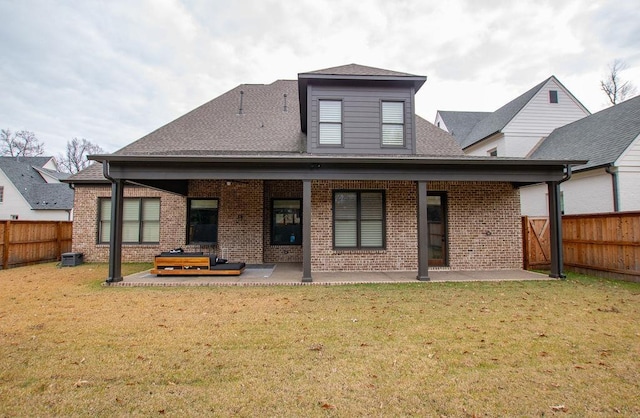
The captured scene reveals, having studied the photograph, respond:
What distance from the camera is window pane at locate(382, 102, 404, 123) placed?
9.40 metres

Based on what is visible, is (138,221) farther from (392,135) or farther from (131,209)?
(392,135)

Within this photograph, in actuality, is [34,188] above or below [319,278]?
above

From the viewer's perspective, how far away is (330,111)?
366 inches

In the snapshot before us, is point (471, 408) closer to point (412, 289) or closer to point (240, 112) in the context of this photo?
point (412, 289)

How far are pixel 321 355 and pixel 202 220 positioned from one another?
8.88 m

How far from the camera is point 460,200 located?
9.66 metres

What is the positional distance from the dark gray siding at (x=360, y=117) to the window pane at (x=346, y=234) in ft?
6.97

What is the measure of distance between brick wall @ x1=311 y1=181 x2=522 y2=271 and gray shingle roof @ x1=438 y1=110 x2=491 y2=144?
16.1 m

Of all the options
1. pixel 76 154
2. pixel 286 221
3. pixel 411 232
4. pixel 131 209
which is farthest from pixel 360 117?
pixel 76 154

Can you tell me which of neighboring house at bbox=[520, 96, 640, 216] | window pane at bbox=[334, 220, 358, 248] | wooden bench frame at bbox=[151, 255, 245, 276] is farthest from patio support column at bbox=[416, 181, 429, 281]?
neighboring house at bbox=[520, 96, 640, 216]

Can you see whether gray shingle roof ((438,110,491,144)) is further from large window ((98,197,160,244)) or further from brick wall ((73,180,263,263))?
large window ((98,197,160,244))

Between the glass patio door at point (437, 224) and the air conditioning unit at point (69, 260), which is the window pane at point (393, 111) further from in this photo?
the air conditioning unit at point (69, 260)

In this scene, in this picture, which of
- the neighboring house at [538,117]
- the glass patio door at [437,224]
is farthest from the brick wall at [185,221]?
the neighboring house at [538,117]

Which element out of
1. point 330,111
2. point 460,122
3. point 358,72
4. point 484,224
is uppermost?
point 460,122
